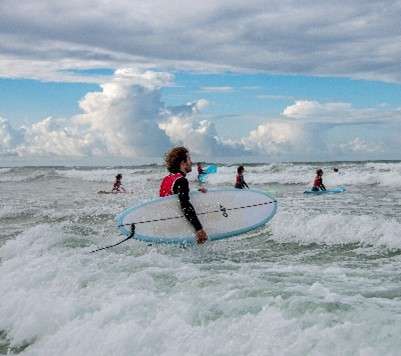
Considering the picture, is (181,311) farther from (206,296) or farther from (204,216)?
(204,216)

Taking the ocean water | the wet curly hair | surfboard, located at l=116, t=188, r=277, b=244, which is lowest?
the ocean water

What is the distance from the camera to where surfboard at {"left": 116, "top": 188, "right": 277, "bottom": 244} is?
26.0 ft

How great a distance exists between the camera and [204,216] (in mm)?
8398

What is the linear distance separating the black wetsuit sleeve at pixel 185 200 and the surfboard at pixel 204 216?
61cm

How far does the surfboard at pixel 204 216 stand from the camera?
7938mm

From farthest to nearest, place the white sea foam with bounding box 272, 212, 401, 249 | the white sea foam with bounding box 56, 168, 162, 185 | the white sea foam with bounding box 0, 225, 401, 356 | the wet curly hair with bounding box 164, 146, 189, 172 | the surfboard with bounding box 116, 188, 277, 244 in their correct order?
the white sea foam with bounding box 56, 168, 162, 185 → the white sea foam with bounding box 272, 212, 401, 249 → the surfboard with bounding box 116, 188, 277, 244 → the wet curly hair with bounding box 164, 146, 189, 172 → the white sea foam with bounding box 0, 225, 401, 356

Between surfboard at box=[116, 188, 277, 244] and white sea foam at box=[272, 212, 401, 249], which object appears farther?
white sea foam at box=[272, 212, 401, 249]

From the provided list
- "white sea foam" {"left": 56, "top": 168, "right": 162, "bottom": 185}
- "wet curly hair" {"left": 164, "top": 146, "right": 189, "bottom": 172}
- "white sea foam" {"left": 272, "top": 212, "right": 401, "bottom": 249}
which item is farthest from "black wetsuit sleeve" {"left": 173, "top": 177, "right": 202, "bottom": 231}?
"white sea foam" {"left": 56, "top": 168, "right": 162, "bottom": 185}

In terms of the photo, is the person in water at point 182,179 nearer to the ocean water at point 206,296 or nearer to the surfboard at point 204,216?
the ocean water at point 206,296

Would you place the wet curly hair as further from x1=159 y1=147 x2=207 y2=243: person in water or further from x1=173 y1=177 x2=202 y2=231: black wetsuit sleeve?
x1=173 y1=177 x2=202 y2=231: black wetsuit sleeve

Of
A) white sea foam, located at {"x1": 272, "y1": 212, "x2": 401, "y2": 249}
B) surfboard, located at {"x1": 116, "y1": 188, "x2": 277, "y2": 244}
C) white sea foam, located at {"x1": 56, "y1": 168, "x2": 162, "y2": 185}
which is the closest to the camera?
surfboard, located at {"x1": 116, "y1": 188, "x2": 277, "y2": 244}

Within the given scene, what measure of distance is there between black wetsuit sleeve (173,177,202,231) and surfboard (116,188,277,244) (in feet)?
2.00

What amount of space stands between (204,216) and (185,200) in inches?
49.6

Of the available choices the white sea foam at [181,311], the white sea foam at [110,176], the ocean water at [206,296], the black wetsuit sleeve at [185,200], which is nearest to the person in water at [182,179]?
the black wetsuit sleeve at [185,200]
